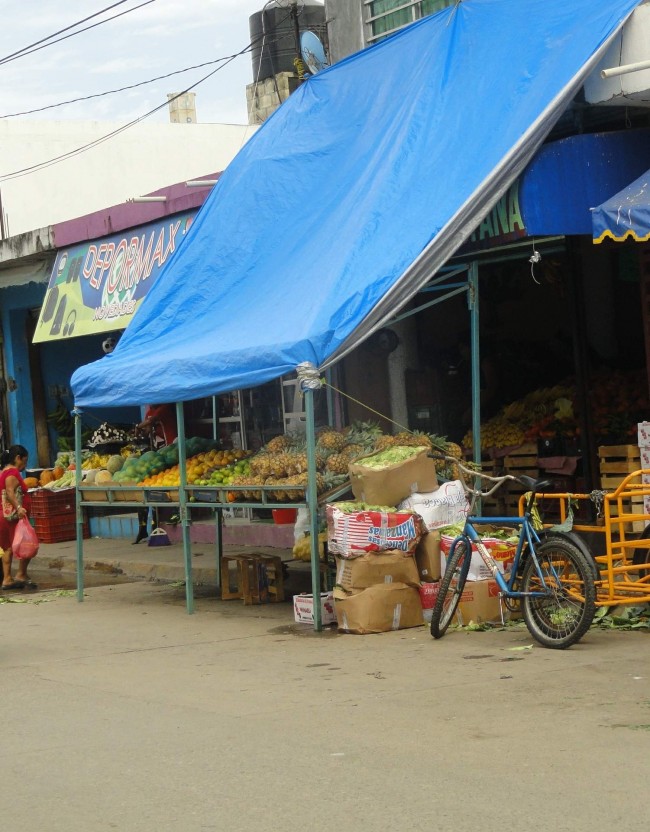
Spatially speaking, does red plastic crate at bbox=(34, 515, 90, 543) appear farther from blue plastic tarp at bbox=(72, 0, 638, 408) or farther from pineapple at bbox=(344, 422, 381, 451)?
pineapple at bbox=(344, 422, 381, 451)

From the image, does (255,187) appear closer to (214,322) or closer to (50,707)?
(214,322)

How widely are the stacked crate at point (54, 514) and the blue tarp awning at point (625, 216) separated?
452 inches

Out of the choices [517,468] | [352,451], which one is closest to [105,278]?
[517,468]

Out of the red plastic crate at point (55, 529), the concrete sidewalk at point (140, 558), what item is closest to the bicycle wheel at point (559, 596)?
the concrete sidewalk at point (140, 558)

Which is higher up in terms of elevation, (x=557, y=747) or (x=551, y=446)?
(x=551, y=446)

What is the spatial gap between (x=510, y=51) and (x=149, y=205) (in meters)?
7.31

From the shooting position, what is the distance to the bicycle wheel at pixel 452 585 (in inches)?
357

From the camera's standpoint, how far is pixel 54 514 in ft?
62.6

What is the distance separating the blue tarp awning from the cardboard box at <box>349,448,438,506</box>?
7.27 ft

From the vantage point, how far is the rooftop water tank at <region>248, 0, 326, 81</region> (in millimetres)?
24173

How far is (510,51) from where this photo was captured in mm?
10805

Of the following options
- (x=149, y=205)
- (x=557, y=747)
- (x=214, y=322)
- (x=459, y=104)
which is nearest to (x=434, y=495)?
(x=214, y=322)

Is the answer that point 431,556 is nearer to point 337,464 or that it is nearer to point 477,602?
point 477,602

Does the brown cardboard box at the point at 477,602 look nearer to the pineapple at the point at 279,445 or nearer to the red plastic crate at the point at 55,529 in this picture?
the pineapple at the point at 279,445
